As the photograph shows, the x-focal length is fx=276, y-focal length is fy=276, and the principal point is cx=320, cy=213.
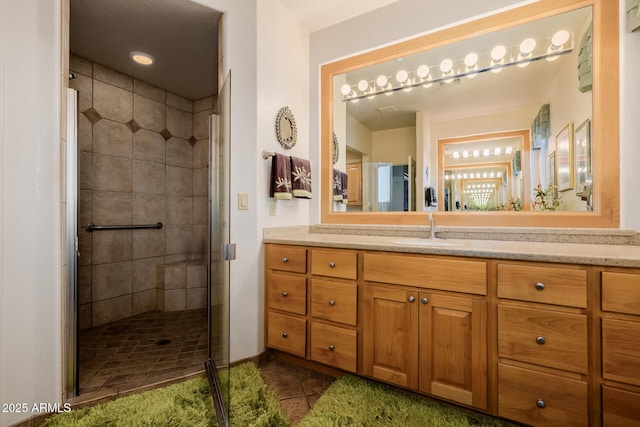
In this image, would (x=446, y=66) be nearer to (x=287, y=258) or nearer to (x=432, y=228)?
(x=432, y=228)

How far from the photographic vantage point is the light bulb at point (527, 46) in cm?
179

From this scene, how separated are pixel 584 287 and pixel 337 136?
190cm

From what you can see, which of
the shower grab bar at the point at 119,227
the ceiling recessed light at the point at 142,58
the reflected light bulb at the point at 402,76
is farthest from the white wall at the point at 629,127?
the shower grab bar at the point at 119,227

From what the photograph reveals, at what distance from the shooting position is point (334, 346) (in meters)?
1.72

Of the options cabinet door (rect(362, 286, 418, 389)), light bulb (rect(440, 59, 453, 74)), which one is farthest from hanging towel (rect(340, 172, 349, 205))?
light bulb (rect(440, 59, 453, 74))

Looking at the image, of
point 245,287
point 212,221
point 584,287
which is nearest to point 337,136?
point 212,221

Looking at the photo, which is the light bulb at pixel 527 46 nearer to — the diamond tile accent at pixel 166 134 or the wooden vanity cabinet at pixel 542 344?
the wooden vanity cabinet at pixel 542 344

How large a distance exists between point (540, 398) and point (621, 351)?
37 centimetres

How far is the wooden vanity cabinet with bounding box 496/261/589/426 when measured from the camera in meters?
1.15

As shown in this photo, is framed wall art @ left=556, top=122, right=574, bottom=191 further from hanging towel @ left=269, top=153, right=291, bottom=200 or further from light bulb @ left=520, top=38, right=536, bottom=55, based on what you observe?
hanging towel @ left=269, top=153, right=291, bottom=200

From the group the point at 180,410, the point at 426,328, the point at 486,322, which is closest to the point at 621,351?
the point at 486,322

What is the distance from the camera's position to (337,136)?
2.46m

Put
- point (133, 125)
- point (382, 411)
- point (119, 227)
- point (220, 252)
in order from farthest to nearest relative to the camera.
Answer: point (133, 125)
point (119, 227)
point (220, 252)
point (382, 411)

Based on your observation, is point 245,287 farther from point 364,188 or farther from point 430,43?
point 430,43
